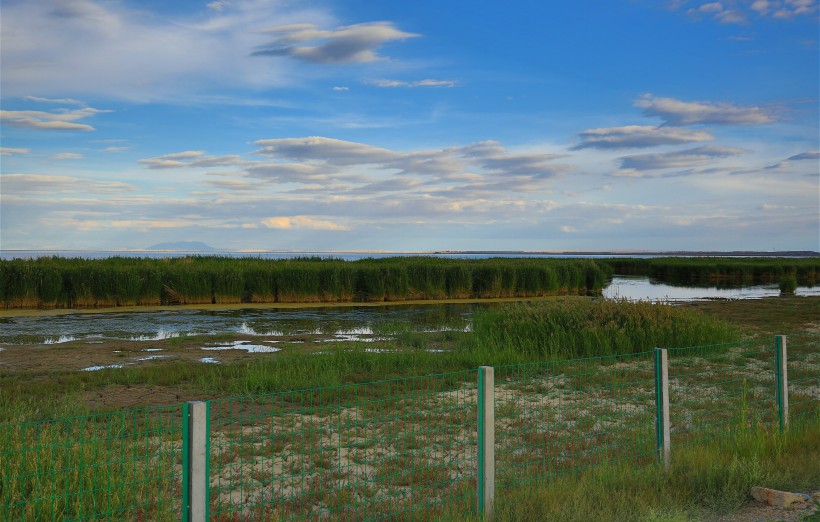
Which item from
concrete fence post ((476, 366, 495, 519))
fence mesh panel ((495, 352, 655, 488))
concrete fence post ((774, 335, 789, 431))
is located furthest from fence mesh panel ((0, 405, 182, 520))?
concrete fence post ((774, 335, 789, 431))

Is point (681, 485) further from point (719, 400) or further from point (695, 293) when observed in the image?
point (695, 293)

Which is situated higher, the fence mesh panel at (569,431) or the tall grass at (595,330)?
the tall grass at (595,330)

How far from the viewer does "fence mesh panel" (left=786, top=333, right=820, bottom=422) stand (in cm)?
799

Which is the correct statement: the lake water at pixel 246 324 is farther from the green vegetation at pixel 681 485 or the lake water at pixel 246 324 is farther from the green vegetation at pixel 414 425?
the green vegetation at pixel 681 485

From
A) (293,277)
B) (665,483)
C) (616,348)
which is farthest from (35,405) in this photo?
(293,277)

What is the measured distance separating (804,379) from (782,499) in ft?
14.2

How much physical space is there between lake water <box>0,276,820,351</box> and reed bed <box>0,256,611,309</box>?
216cm

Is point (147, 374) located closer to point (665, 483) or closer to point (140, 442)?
point (140, 442)

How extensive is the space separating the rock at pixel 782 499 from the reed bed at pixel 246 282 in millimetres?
22062

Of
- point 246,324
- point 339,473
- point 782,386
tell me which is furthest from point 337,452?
point 246,324

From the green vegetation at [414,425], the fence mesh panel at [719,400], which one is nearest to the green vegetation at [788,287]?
the green vegetation at [414,425]

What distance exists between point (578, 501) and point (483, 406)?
912 millimetres

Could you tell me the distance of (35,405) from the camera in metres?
8.11

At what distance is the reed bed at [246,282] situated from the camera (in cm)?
2294
